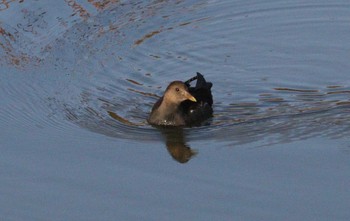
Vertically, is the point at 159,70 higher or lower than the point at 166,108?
higher

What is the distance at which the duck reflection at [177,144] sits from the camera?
1248cm

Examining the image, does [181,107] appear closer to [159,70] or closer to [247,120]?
[247,120]

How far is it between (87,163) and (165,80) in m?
3.48

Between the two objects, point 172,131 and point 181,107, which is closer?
point 172,131

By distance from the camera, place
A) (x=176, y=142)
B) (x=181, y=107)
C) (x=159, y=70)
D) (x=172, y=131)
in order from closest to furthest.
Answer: (x=176, y=142), (x=172, y=131), (x=181, y=107), (x=159, y=70)

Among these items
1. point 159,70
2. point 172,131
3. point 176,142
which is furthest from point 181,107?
point 159,70

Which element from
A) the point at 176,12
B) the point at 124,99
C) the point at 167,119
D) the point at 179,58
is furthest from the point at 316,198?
the point at 176,12

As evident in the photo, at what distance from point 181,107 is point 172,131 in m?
0.51

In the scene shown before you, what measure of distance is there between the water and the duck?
7.9 inches

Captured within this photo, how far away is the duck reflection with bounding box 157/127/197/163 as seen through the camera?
→ 12477mm

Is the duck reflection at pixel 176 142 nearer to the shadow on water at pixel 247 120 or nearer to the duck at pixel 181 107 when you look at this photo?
the shadow on water at pixel 247 120

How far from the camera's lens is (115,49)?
1623cm

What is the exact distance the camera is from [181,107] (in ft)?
46.3

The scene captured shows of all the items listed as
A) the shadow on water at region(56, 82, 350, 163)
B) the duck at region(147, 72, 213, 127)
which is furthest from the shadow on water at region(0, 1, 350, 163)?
the duck at region(147, 72, 213, 127)
